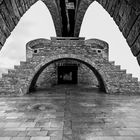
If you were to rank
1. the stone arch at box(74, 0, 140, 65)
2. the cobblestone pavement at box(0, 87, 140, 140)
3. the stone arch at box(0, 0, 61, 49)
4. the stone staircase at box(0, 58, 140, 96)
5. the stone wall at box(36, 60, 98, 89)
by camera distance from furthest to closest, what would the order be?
the stone wall at box(36, 60, 98, 89) → the stone staircase at box(0, 58, 140, 96) → the cobblestone pavement at box(0, 87, 140, 140) → the stone arch at box(0, 0, 61, 49) → the stone arch at box(74, 0, 140, 65)

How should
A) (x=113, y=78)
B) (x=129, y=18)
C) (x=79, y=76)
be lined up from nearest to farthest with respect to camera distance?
(x=129, y=18) < (x=113, y=78) < (x=79, y=76)

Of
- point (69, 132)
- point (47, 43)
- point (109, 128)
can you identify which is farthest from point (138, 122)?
point (47, 43)

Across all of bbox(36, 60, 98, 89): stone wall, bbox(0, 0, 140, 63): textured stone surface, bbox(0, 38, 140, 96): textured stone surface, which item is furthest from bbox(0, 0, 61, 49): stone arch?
bbox(36, 60, 98, 89): stone wall

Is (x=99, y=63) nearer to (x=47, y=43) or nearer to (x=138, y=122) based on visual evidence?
(x=47, y=43)

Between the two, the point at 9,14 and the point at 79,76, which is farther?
the point at 79,76

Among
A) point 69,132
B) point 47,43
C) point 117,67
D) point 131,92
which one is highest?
point 47,43

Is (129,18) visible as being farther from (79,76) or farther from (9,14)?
(79,76)

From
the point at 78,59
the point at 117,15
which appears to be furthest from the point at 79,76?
the point at 117,15

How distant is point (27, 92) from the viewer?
891cm

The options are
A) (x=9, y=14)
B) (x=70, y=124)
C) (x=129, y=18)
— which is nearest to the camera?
(x=129, y=18)

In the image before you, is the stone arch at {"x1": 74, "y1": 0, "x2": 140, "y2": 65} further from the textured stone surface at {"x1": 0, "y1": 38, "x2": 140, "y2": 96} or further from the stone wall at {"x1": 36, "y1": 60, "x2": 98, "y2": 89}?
the stone wall at {"x1": 36, "y1": 60, "x2": 98, "y2": 89}

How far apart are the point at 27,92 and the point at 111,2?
7872 millimetres

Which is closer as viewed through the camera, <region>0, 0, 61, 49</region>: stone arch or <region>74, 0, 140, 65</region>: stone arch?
A: <region>74, 0, 140, 65</region>: stone arch

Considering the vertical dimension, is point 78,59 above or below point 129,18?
above
